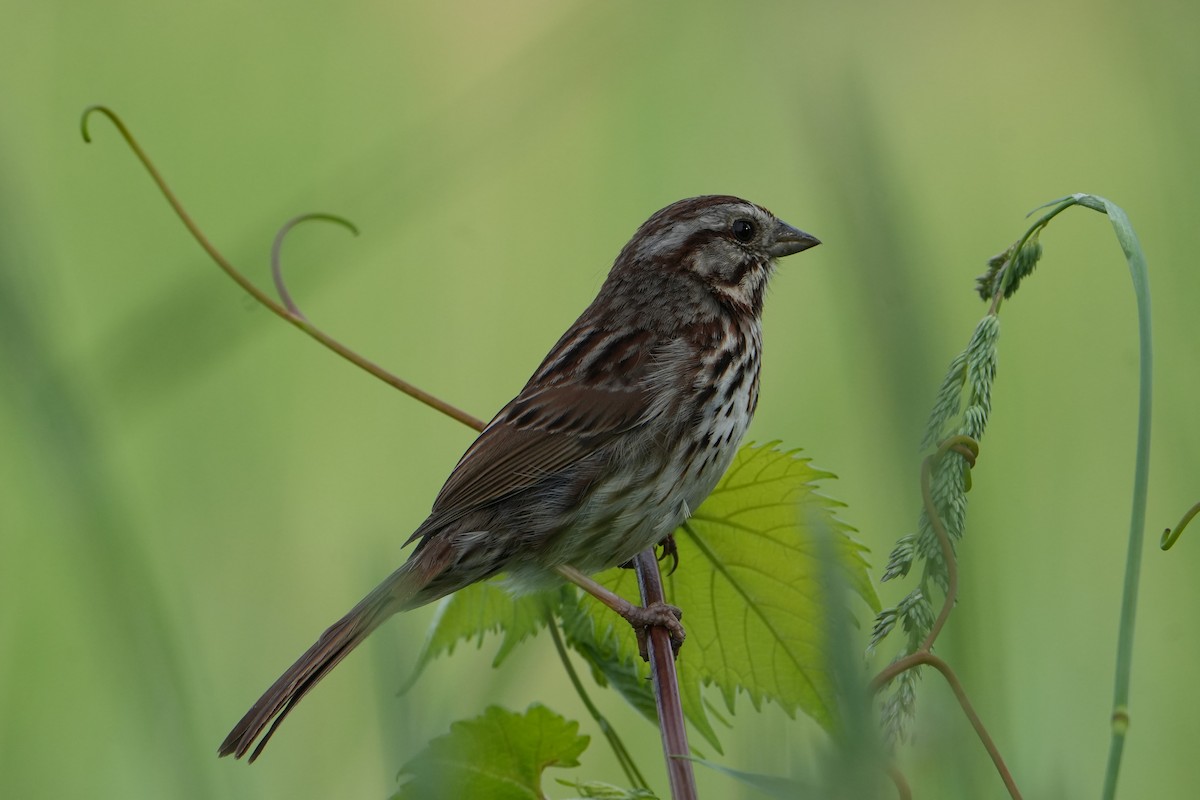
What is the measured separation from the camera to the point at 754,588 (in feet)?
6.34

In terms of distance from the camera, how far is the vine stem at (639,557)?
141 centimetres

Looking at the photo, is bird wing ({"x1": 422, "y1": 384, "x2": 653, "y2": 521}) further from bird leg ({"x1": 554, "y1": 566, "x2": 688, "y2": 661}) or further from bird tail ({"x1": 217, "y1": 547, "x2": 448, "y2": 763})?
bird leg ({"x1": 554, "y1": 566, "x2": 688, "y2": 661})

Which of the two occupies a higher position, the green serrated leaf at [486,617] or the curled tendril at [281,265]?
the curled tendril at [281,265]

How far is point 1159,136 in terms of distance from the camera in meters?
1.91

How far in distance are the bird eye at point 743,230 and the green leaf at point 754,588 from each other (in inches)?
38.7

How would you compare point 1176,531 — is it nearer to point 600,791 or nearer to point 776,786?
point 600,791

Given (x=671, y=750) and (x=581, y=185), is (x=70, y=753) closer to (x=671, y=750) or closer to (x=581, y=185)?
(x=671, y=750)

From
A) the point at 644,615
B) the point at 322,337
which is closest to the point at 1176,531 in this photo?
the point at 644,615

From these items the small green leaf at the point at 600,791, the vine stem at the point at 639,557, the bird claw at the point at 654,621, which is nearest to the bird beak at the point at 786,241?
the vine stem at the point at 639,557

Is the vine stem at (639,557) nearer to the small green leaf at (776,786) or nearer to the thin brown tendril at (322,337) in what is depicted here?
the thin brown tendril at (322,337)

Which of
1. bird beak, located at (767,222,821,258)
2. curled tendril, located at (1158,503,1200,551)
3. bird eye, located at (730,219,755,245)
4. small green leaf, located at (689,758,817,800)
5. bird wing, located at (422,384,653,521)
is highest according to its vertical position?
bird eye, located at (730,219,755,245)

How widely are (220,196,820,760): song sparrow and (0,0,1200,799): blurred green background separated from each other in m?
0.24

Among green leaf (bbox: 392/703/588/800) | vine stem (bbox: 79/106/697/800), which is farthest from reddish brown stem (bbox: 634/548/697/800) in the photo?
green leaf (bbox: 392/703/588/800)

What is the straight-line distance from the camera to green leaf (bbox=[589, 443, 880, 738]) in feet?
5.92
